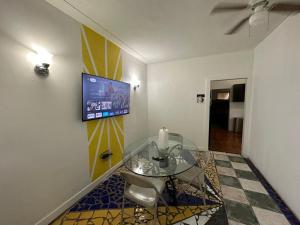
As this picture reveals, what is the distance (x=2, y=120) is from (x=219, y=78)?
3896 mm

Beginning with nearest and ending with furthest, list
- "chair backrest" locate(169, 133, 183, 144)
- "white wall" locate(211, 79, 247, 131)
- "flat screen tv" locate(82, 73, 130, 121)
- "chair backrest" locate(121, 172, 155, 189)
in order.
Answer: "chair backrest" locate(121, 172, 155, 189) → "flat screen tv" locate(82, 73, 130, 121) → "chair backrest" locate(169, 133, 183, 144) → "white wall" locate(211, 79, 247, 131)

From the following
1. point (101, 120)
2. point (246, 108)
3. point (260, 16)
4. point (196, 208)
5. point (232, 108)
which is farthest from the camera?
point (232, 108)

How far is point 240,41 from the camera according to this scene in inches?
105

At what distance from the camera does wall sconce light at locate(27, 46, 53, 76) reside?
1.45 metres

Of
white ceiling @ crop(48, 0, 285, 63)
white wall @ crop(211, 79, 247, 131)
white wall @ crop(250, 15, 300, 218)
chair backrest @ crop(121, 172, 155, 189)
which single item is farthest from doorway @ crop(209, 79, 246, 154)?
chair backrest @ crop(121, 172, 155, 189)

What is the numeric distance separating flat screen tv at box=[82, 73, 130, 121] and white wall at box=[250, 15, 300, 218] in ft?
8.69

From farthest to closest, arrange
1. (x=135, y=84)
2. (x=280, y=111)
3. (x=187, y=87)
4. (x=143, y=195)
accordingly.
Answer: (x=187, y=87) → (x=135, y=84) → (x=280, y=111) → (x=143, y=195)

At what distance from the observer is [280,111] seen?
199 cm

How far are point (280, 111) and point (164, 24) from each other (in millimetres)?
2172

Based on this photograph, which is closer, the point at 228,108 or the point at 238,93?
the point at 238,93

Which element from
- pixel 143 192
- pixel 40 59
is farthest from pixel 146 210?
pixel 40 59

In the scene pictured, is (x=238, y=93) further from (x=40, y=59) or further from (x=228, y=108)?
(x=40, y=59)

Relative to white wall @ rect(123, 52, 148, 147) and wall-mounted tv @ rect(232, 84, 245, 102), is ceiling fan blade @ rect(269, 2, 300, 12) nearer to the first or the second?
white wall @ rect(123, 52, 148, 147)

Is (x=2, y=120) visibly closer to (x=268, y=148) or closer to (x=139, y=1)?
(x=139, y=1)
